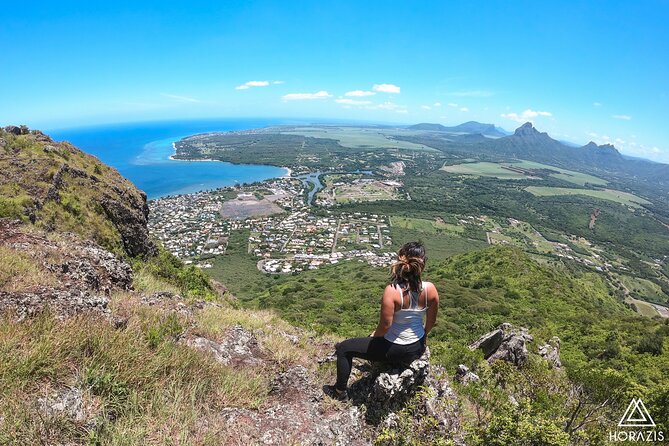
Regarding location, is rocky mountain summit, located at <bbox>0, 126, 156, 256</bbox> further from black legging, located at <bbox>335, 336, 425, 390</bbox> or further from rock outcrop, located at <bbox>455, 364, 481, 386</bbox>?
rock outcrop, located at <bbox>455, 364, 481, 386</bbox>

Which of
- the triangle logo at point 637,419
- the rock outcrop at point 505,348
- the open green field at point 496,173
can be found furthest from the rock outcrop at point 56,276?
the open green field at point 496,173

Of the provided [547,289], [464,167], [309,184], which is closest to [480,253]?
[547,289]

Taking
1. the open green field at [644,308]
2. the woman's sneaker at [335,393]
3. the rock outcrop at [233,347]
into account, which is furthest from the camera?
the open green field at [644,308]

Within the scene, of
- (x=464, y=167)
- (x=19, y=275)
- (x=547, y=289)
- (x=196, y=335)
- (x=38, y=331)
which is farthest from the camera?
(x=464, y=167)

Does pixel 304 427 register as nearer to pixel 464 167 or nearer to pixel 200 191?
pixel 200 191

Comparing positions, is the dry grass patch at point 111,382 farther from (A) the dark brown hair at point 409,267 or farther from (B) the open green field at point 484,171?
(B) the open green field at point 484,171

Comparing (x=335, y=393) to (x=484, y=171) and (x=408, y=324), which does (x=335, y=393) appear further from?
(x=484, y=171)
